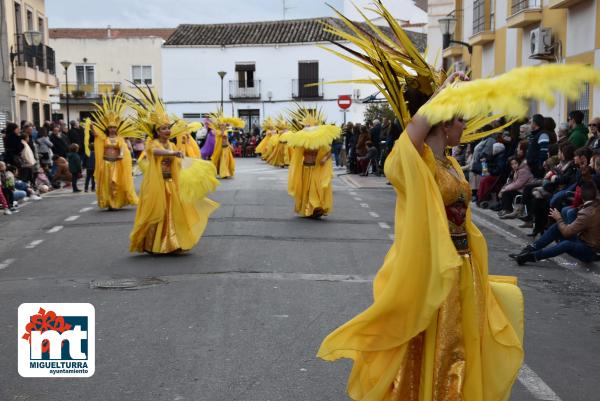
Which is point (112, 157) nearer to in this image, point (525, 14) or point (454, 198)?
point (525, 14)

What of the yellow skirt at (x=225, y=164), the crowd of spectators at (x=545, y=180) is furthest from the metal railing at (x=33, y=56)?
the crowd of spectators at (x=545, y=180)

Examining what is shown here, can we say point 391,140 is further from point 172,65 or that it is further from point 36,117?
point 172,65

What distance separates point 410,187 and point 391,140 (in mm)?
19019

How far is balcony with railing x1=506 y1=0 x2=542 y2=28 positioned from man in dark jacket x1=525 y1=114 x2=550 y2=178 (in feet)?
21.7

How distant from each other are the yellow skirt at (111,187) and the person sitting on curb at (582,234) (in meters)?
8.94

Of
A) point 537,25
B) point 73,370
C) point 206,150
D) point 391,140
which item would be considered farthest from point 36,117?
point 73,370

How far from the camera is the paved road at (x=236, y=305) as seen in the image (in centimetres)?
515

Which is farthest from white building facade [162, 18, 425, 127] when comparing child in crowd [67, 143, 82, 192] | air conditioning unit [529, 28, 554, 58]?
air conditioning unit [529, 28, 554, 58]

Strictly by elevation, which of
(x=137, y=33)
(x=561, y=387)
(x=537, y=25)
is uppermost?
(x=137, y=33)

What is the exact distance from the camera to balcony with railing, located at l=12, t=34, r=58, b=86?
95.7 ft

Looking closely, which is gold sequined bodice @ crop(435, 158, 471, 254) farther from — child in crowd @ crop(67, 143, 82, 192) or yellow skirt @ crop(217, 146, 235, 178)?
yellow skirt @ crop(217, 146, 235, 178)

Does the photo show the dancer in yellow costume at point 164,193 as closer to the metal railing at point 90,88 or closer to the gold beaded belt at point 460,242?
the gold beaded belt at point 460,242

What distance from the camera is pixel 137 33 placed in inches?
2714

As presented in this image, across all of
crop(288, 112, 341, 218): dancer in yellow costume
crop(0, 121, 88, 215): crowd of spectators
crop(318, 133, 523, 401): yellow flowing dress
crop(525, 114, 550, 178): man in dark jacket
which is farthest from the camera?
crop(0, 121, 88, 215): crowd of spectators
